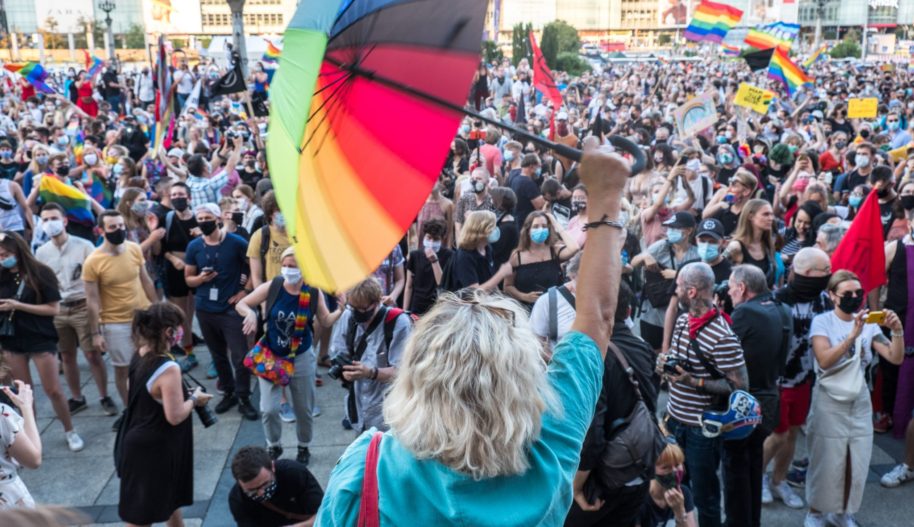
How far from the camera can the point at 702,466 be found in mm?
4211

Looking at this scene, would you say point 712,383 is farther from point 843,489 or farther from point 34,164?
point 34,164

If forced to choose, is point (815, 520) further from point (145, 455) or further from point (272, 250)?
point (272, 250)

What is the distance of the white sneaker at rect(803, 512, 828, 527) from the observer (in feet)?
15.3

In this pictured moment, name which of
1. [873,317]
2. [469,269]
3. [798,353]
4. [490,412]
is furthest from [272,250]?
[490,412]

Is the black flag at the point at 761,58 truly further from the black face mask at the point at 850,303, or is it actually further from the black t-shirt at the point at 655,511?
the black t-shirt at the point at 655,511

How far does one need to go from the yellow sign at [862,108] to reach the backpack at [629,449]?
12858 millimetres

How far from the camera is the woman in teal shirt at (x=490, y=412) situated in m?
1.49

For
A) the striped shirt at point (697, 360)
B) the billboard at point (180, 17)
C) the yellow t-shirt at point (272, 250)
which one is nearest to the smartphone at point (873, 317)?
A: the striped shirt at point (697, 360)

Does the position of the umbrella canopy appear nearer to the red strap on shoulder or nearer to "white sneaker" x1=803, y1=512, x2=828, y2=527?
the red strap on shoulder

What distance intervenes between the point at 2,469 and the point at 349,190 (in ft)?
9.40

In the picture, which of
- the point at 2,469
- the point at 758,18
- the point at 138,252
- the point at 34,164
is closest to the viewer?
the point at 2,469

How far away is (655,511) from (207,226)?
4378 mm

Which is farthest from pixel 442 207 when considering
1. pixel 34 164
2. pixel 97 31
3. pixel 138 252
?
pixel 97 31

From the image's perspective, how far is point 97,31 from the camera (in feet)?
279
